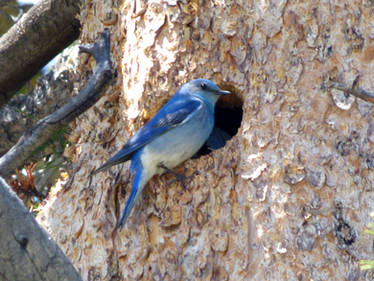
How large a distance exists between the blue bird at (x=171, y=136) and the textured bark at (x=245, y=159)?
9cm

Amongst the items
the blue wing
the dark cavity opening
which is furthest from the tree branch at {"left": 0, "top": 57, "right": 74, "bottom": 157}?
the blue wing

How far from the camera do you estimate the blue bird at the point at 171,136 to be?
4.18 metres

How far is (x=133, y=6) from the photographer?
4.66 m

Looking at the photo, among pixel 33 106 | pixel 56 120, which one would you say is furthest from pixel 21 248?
pixel 33 106

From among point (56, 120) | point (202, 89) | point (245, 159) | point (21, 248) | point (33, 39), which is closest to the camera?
point (21, 248)

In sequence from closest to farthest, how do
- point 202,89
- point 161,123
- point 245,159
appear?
point 245,159, point 161,123, point 202,89

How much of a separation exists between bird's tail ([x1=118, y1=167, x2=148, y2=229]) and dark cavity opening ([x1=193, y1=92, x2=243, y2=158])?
0.92 meters

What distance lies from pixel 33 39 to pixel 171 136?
1584 mm

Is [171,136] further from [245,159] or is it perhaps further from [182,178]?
[245,159]

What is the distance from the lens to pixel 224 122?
18.1 feet

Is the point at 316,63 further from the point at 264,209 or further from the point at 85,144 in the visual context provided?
the point at 85,144

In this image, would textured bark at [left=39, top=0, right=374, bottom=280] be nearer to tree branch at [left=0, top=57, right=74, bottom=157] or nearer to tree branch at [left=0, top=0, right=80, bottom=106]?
tree branch at [left=0, top=0, right=80, bottom=106]

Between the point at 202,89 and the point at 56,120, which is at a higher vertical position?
the point at 56,120

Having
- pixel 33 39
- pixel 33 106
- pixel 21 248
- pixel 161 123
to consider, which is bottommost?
pixel 33 106
